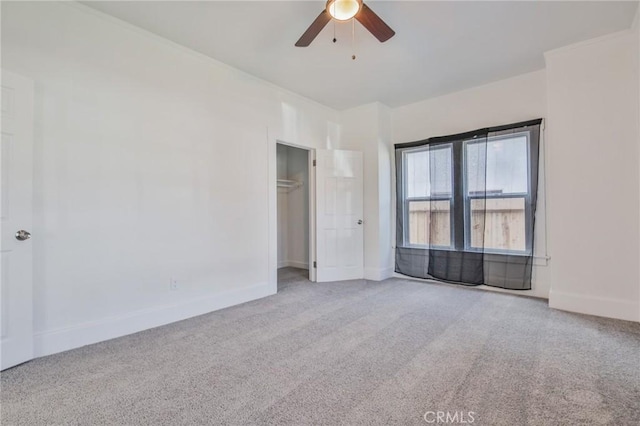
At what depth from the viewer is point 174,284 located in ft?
9.58

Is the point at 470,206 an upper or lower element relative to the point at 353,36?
lower

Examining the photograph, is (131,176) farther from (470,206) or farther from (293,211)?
(470,206)

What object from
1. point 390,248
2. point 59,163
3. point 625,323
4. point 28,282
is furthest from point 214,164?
point 625,323

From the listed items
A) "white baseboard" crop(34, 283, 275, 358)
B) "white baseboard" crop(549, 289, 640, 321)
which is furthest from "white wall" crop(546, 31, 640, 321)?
"white baseboard" crop(34, 283, 275, 358)

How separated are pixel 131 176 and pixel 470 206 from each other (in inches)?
157

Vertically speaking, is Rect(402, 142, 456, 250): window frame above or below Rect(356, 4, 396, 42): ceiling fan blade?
below

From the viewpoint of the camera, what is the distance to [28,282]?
209 centimetres

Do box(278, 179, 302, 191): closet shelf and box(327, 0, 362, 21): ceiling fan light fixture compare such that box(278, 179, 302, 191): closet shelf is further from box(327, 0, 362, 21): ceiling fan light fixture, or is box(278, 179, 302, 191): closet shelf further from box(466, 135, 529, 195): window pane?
box(327, 0, 362, 21): ceiling fan light fixture

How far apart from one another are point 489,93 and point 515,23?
1.37 metres

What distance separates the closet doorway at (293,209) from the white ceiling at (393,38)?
205cm

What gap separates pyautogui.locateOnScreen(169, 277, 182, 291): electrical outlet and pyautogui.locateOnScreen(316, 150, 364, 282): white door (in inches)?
80.5

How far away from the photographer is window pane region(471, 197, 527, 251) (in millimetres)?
3660

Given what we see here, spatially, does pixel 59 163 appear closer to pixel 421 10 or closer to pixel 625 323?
pixel 421 10

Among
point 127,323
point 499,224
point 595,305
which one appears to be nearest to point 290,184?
point 499,224
